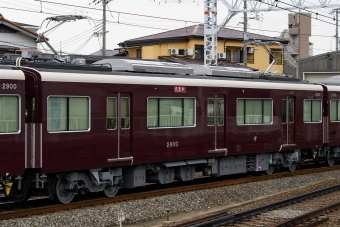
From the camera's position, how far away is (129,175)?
15.4 m

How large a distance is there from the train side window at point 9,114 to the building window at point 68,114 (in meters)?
0.75

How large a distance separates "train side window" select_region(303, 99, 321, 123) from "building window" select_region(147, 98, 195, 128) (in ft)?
19.9

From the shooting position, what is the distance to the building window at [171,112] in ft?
50.6

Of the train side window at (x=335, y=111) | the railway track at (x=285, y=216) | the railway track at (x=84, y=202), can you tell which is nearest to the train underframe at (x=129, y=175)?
the railway track at (x=84, y=202)

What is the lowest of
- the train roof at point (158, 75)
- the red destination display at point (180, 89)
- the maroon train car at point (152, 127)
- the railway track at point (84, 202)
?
the railway track at point (84, 202)

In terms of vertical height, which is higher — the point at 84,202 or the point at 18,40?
the point at 18,40

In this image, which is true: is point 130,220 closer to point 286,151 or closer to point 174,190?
point 174,190

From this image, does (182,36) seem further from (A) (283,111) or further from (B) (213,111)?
(B) (213,111)

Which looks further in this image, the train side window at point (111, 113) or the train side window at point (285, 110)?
the train side window at point (285, 110)

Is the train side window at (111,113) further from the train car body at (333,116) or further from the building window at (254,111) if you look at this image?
the train car body at (333,116)

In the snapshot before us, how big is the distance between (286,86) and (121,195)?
297 inches

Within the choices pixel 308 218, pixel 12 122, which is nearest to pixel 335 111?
pixel 308 218

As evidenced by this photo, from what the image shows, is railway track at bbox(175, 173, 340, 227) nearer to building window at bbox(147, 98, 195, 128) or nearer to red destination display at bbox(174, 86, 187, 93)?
building window at bbox(147, 98, 195, 128)

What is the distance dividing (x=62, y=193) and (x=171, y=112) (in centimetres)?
367
